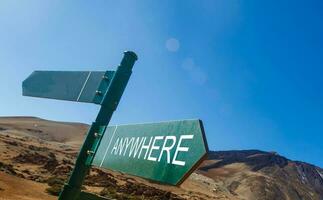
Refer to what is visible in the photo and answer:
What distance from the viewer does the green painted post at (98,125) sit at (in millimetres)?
3648

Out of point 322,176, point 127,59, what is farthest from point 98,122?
point 322,176

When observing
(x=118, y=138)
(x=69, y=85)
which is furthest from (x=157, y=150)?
(x=69, y=85)

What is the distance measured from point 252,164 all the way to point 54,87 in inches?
6411

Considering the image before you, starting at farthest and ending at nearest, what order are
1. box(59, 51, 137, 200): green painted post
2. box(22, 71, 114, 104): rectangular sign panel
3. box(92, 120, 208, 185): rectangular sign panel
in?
1. box(22, 71, 114, 104): rectangular sign panel
2. box(59, 51, 137, 200): green painted post
3. box(92, 120, 208, 185): rectangular sign panel

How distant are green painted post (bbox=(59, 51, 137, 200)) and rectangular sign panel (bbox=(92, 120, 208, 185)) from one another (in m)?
0.18

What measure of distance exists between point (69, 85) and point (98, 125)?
3.32ft

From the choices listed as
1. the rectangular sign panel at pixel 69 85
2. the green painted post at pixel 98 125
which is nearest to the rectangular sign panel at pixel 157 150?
the green painted post at pixel 98 125

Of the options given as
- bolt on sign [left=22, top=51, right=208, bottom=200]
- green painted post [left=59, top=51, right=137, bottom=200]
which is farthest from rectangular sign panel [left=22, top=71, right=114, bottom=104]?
Result: green painted post [left=59, top=51, right=137, bottom=200]

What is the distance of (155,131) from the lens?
3.26 m

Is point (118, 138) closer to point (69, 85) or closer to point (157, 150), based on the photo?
point (157, 150)

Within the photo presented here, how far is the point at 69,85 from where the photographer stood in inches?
184

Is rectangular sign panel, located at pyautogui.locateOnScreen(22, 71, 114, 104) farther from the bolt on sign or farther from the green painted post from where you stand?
the green painted post

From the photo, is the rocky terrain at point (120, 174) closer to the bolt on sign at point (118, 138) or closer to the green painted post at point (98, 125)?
the bolt on sign at point (118, 138)

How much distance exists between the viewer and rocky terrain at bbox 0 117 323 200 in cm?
3350
